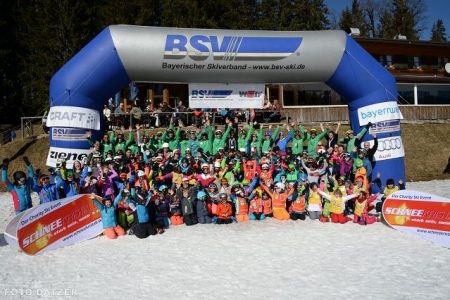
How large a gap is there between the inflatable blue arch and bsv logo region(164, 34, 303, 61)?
0.02 meters

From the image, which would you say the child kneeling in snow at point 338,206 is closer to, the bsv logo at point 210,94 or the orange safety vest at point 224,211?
the orange safety vest at point 224,211

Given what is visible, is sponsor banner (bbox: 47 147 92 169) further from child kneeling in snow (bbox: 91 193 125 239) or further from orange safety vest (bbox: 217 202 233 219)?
orange safety vest (bbox: 217 202 233 219)

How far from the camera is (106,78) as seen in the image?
8.97 m

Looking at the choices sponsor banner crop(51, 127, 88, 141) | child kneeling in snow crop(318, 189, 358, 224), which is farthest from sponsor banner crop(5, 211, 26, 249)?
child kneeling in snow crop(318, 189, 358, 224)

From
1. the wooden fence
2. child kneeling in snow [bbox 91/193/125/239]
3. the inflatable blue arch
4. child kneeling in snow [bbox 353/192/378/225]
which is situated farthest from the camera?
the wooden fence

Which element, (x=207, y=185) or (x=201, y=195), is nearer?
(x=201, y=195)

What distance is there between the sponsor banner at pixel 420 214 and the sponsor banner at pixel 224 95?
3844 millimetres

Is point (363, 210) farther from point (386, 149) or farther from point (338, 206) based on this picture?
point (386, 149)

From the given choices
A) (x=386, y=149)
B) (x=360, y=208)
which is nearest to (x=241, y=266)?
(x=360, y=208)

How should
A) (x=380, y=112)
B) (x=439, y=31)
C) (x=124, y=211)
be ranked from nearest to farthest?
1. (x=124, y=211)
2. (x=380, y=112)
3. (x=439, y=31)

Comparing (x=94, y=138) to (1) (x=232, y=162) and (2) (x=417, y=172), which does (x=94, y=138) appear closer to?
(1) (x=232, y=162)

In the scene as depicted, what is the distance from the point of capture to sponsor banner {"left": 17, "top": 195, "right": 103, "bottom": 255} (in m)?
6.88

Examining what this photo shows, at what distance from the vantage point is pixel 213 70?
951cm

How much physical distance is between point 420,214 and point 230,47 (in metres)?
5.00
